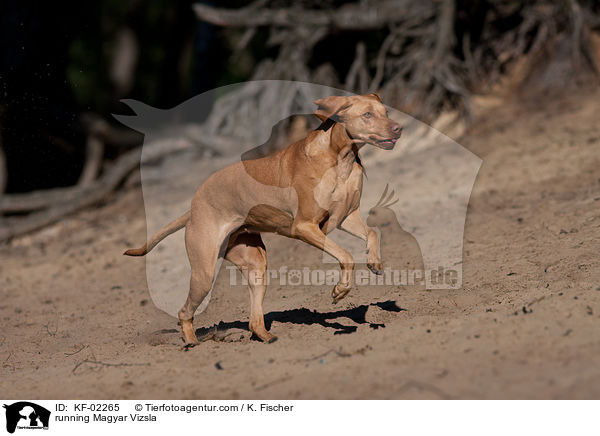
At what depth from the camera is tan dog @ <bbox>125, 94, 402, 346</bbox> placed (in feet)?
16.3

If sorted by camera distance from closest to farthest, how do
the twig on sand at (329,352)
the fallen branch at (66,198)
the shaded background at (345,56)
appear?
the twig on sand at (329,352)
the shaded background at (345,56)
the fallen branch at (66,198)

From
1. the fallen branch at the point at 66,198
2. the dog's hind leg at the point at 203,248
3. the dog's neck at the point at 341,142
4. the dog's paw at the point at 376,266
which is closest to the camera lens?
the dog's neck at the point at 341,142

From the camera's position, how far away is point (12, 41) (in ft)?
42.9

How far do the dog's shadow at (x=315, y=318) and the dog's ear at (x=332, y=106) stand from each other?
164cm

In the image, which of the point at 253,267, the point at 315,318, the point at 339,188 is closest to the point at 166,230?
the point at 253,267

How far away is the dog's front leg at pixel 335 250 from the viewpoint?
4.94m

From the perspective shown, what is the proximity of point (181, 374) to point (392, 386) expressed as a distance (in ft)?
4.95

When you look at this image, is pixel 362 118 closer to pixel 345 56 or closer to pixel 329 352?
pixel 329 352

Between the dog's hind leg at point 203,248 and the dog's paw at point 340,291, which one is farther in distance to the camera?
the dog's hind leg at point 203,248

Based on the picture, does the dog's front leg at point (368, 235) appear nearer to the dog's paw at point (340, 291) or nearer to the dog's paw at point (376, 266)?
A: the dog's paw at point (376, 266)

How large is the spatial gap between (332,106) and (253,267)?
58.7 inches
